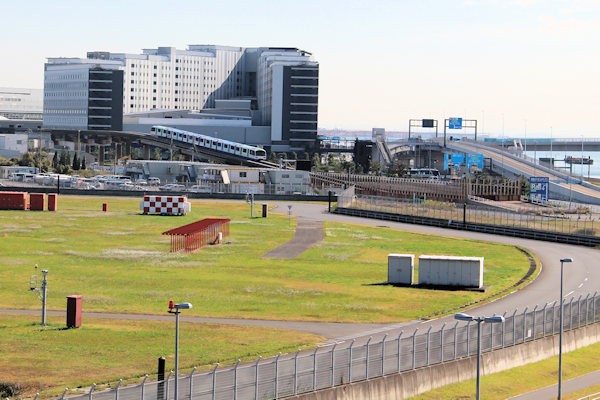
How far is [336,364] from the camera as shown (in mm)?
47438

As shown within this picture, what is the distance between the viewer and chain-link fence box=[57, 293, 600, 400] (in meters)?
41.7

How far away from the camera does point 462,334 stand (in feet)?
179

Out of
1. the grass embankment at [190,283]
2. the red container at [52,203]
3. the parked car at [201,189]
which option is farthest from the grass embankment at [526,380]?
the parked car at [201,189]

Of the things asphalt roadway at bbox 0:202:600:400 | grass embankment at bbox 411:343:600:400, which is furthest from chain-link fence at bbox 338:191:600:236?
grass embankment at bbox 411:343:600:400

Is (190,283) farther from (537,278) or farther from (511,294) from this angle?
(537,278)

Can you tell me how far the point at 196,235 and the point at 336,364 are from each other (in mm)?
62904

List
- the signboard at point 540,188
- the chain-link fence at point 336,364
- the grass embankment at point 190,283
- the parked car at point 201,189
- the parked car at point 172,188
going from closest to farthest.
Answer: the chain-link fence at point 336,364 < the grass embankment at point 190,283 < the signboard at point 540,188 < the parked car at point 172,188 < the parked car at point 201,189

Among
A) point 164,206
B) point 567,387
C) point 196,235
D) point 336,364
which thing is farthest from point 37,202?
point 336,364

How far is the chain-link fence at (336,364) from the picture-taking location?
41656 mm

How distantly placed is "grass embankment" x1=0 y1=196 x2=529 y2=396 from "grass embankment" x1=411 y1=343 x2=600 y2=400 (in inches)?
369

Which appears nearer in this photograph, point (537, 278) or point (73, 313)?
point (73, 313)

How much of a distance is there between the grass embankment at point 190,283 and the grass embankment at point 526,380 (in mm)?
9361

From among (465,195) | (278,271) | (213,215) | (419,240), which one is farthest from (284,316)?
(465,195)

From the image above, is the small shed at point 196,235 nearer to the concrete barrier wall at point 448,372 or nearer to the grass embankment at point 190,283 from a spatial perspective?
the grass embankment at point 190,283
